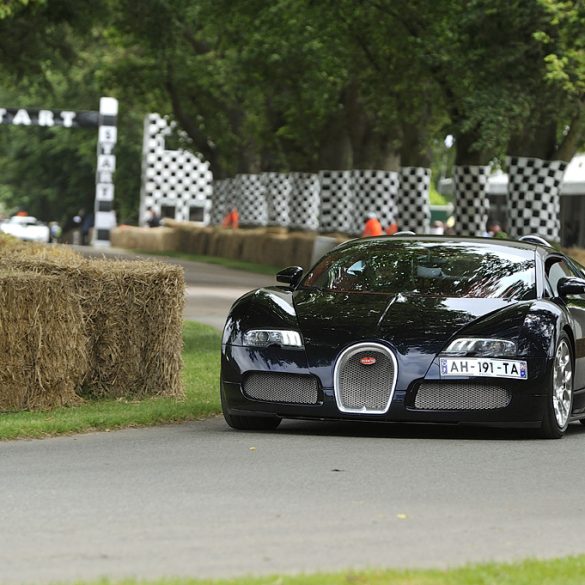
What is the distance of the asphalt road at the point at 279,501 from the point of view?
6.53m

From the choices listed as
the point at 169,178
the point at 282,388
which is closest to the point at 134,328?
the point at 282,388

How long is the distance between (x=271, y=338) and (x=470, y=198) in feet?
80.9

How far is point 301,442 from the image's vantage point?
34.2 ft

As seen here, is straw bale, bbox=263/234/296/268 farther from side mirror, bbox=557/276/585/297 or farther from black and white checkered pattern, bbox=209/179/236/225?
side mirror, bbox=557/276/585/297

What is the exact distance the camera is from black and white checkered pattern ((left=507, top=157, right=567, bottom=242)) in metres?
29.3

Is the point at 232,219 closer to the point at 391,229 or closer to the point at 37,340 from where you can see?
the point at 391,229

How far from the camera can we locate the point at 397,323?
10.6m

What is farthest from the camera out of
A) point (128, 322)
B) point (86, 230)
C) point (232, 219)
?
point (86, 230)

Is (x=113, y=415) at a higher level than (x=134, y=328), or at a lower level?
lower

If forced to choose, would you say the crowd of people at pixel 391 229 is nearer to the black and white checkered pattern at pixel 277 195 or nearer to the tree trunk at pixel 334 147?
the tree trunk at pixel 334 147

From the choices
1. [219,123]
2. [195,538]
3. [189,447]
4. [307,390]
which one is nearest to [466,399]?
[307,390]

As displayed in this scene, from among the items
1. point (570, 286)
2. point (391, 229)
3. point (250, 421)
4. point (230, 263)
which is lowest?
point (230, 263)

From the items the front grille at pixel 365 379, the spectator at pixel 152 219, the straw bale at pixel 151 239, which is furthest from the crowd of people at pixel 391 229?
the spectator at pixel 152 219

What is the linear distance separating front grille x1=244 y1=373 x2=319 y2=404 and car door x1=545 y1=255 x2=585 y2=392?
1.91 meters
